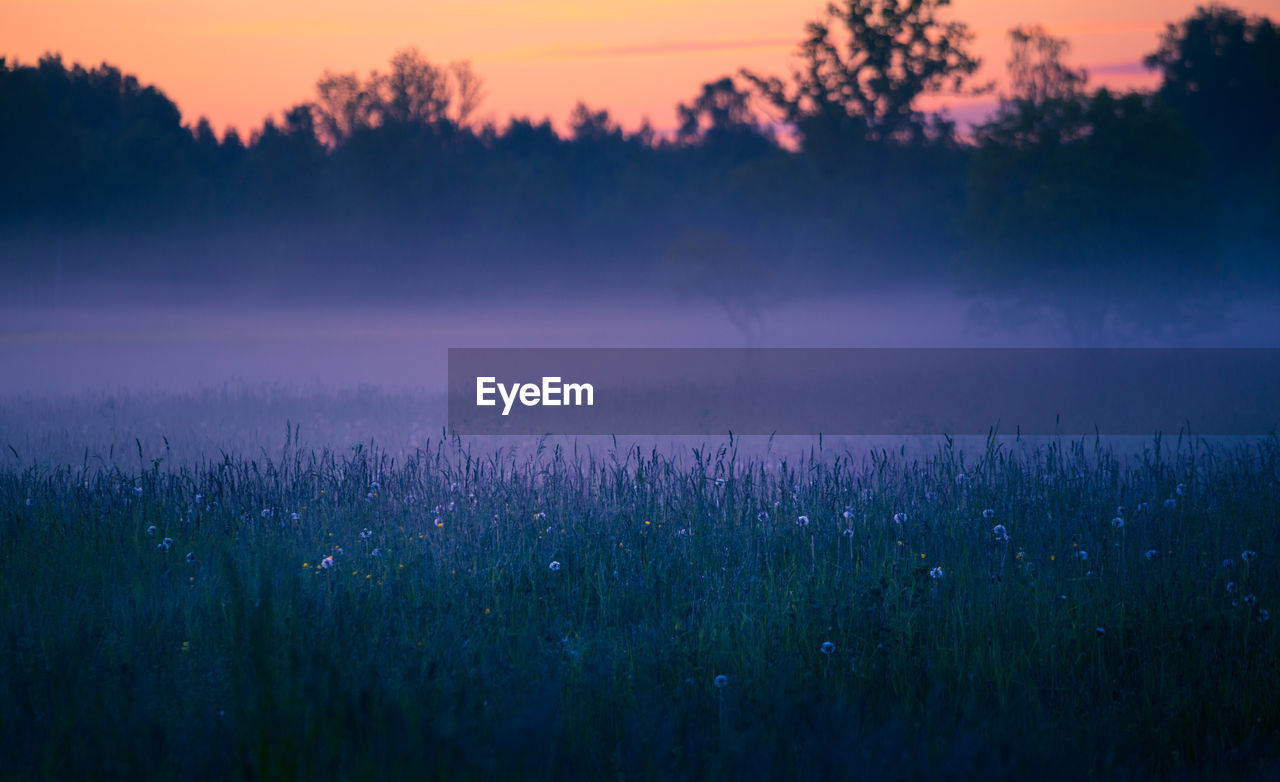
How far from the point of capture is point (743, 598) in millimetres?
5297

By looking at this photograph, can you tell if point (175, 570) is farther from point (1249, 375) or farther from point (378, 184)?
point (378, 184)

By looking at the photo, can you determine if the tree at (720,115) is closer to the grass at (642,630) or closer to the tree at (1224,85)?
the tree at (1224,85)

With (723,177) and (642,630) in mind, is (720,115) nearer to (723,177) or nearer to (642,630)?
(723,177)

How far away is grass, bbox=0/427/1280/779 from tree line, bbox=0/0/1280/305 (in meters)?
19.8

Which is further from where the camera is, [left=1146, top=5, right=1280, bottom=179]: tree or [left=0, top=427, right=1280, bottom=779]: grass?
[left=1146, top=5, right=1280, bottom=179]: tree

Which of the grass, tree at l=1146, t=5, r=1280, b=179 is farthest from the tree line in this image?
the grass

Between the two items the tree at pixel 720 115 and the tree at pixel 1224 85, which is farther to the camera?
the tree at pixel 720 115

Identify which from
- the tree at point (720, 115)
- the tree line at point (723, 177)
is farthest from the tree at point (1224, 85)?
the tree at point (720, 115)

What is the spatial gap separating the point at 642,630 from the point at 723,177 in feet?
133

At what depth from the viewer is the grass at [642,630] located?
3418 millimetres

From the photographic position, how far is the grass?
3418 mm

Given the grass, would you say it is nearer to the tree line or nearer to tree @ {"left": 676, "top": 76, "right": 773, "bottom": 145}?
the tree line

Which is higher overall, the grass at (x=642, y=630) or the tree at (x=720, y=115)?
the tree at (x=720, y=115)

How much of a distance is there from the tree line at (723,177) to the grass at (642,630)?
779 inches
